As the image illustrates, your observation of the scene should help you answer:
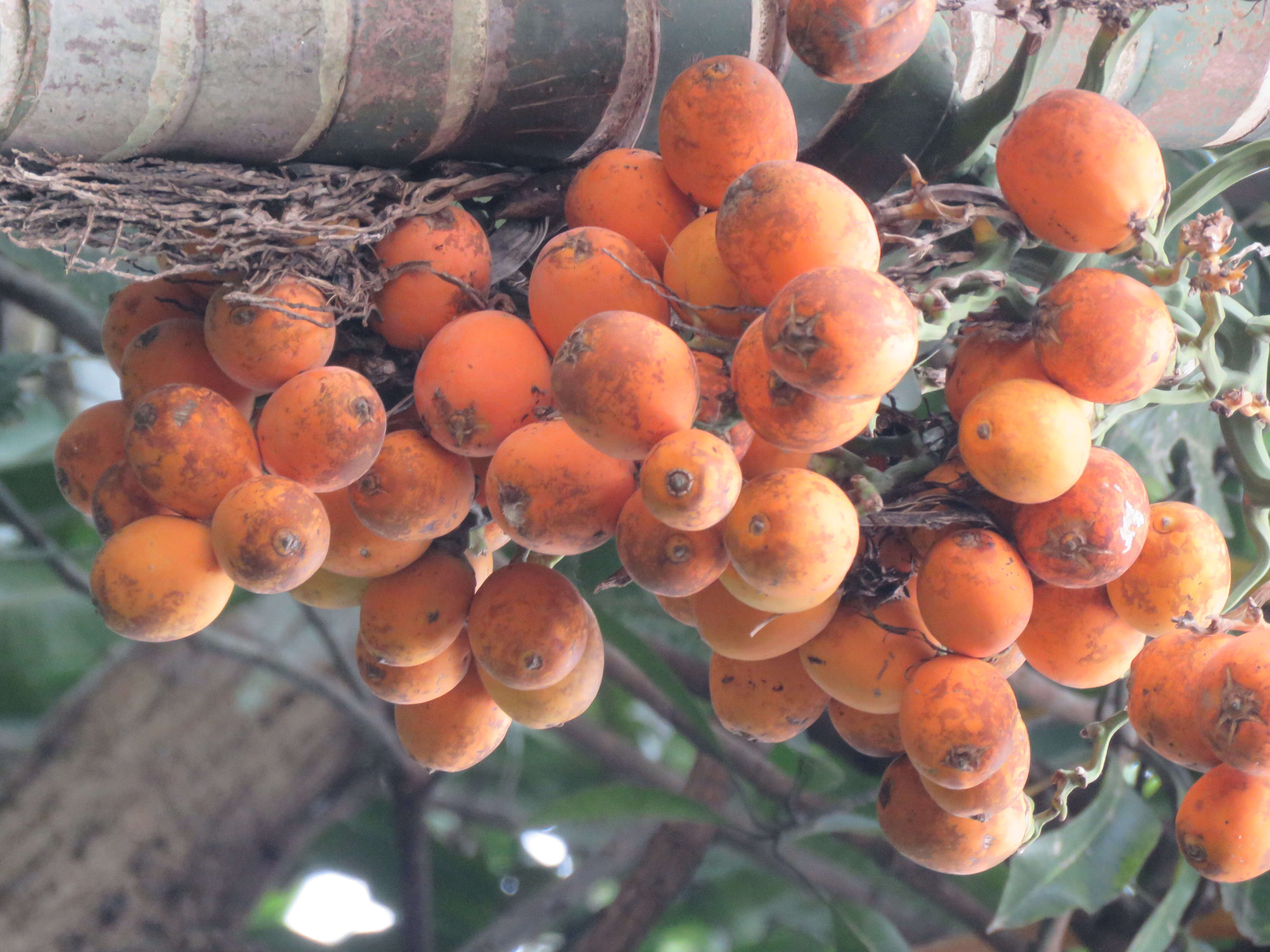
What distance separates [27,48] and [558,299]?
0.32m

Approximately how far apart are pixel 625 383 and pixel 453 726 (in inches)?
14.1

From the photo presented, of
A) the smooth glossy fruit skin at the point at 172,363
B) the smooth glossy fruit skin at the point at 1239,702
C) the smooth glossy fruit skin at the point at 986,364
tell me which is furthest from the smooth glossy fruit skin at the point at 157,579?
the smooth glossy fruit skin at the point at 1239,702

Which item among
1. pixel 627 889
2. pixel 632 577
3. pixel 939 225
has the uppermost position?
pixel 939 225

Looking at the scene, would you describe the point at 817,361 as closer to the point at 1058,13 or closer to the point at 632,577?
the point at 632,577

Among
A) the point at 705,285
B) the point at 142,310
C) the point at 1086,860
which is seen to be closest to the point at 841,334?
the point at 705,285

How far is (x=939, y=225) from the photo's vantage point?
2.35 feet

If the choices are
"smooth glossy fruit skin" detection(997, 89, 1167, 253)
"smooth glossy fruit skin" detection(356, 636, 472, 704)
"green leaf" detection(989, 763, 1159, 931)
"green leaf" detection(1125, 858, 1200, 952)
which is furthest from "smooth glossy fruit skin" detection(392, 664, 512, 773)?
"green leaf" detection(1125, 858, 1200, 952)

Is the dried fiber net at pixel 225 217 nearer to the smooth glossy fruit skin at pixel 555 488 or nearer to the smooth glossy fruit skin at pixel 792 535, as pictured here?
the smooth glossy fruit skin at pixel 555 488

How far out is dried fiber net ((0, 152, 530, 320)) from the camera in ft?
2.20

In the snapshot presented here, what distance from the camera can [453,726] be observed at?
827 mm

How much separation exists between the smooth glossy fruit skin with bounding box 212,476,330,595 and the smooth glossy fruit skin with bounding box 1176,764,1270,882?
1.77 ft

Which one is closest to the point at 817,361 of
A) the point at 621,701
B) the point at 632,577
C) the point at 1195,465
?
the point at 632,577

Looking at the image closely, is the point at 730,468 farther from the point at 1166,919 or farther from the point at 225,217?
the point at 1166,919

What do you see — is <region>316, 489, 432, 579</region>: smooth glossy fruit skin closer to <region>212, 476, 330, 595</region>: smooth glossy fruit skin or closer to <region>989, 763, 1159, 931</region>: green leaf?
<region>212, 476, 330, 595</region>: smooth glossy fruit skin
